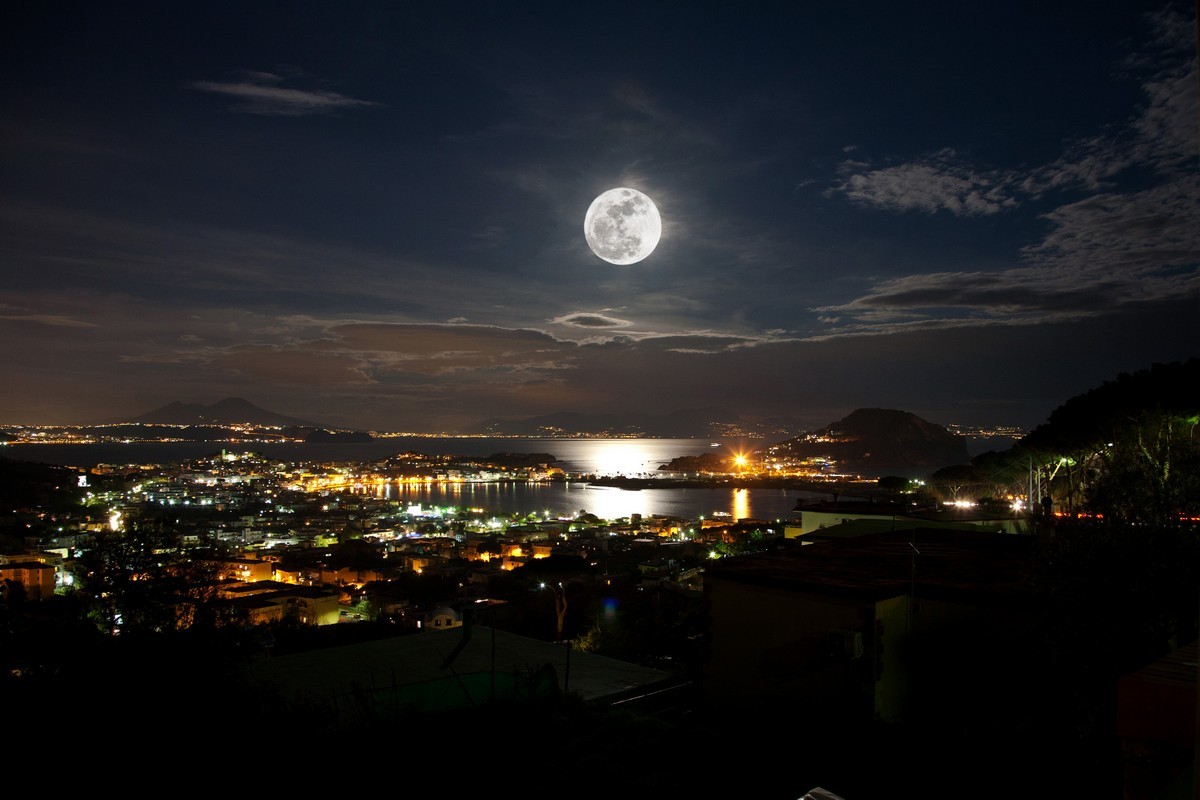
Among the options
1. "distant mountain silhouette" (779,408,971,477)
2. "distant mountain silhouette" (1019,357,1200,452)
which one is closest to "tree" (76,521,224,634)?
"distant mountain silhouette" (1019,357,1200,452)

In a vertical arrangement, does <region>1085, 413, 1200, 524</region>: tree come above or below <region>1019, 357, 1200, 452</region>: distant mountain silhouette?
below

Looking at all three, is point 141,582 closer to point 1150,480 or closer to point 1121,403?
point 1150,480

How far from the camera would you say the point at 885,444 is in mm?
102375

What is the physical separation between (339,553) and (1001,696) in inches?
1058

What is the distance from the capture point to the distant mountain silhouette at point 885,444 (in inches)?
3809

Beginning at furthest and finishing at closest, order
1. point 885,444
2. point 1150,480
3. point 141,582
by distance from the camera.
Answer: point 885,444 → point 141,582 → point 1150,480

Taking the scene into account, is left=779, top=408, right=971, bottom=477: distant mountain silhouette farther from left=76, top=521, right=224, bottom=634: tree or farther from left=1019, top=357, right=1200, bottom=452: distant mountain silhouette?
left=76, top=521, right=224, bottom=634: tree

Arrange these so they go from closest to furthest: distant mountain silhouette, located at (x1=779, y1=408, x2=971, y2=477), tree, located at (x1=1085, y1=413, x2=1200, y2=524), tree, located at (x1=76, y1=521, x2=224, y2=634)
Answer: tree, located at (x1=1085, y1=413, x2=1200, y2=524), tree, located at (x1=76, y1=521, x2=224, y2=634), distant mountain silhouette, located at (x1=779, y1=408, x2=971, y2=477)

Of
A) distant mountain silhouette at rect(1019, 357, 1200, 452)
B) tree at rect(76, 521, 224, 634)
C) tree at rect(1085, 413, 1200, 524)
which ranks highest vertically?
distant mountain silhouette at rect(1019, 357, 1200, 452)

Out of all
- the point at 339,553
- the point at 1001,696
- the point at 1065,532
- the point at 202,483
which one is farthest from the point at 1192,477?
the point at 202,483

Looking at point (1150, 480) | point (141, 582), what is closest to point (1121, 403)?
point (1150, 480)

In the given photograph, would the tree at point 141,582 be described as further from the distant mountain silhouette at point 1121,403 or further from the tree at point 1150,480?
the distant mountain silhouette at point 1121,403

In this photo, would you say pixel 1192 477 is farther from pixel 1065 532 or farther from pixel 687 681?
pixel 687 681

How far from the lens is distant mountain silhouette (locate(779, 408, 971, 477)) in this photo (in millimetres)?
96750
